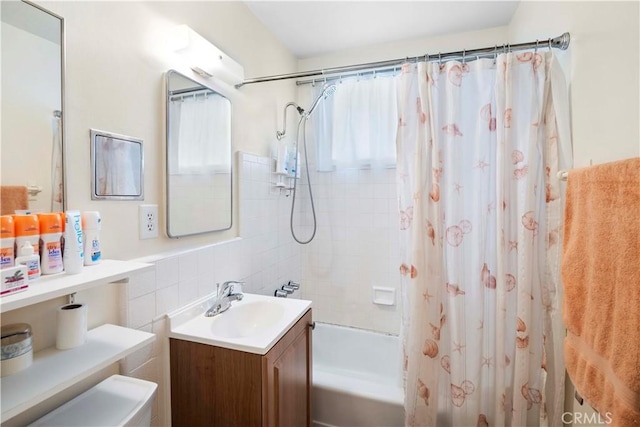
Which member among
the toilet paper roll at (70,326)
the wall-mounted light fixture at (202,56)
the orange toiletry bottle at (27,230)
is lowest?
the toilet paper roll at (70,326)

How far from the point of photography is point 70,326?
83 centimetres

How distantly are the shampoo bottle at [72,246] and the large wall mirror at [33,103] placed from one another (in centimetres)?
10

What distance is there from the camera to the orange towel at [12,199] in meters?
0.74

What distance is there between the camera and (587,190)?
0.85 m

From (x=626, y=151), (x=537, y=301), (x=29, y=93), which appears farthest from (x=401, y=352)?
(x=29, y=93)

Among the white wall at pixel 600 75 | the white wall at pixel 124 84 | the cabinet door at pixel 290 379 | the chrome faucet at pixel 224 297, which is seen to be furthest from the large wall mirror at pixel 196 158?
the white wall at pixel 600 75

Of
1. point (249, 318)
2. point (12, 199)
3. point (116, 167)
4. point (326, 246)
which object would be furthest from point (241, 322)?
point (326, 246)

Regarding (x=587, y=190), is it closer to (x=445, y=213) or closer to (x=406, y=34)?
(x=445, y=213)

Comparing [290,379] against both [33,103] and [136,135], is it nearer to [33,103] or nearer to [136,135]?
[136,135]

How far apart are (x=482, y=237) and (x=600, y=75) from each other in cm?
77

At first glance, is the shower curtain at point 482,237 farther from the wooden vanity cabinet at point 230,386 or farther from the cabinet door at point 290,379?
the wooden vanity cabinet at point 230,386

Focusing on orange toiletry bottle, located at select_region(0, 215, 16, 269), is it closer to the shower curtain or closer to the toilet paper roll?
the toilet paper roll

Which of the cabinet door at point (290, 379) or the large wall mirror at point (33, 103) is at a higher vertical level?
the large wall mirror at point (33, 103)

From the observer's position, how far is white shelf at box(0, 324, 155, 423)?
636 mm
